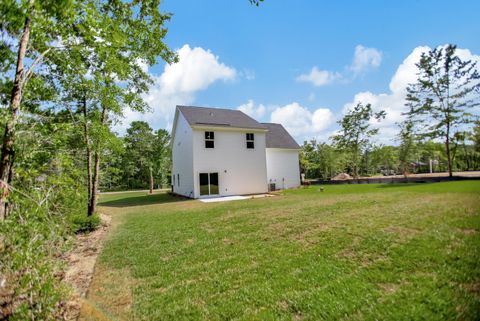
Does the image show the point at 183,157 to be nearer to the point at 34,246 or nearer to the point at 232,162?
the point at 232,162

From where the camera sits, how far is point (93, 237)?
7.81m

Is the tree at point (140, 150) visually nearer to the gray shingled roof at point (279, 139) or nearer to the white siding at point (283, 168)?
the gray shingled roof at point (279, 139)

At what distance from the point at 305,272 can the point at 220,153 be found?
550 inches

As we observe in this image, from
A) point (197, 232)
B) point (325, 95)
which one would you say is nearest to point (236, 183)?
point (325, 95)

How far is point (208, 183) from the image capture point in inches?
672

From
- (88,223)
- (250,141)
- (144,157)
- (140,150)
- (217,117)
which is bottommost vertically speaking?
(88,223)

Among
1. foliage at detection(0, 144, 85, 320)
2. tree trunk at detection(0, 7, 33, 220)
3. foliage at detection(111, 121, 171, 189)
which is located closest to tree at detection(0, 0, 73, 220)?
tree trunk at detection(0, 7, 33, 220)

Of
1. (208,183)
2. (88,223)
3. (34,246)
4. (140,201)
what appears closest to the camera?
(34,246)

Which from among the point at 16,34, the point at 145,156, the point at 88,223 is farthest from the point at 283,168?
the point at 145,156

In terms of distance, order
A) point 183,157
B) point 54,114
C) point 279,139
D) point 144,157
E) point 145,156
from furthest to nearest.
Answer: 1. point 145,156
2. point 144,157
3. point 279,139
4. point 183,157
5. point 54,114

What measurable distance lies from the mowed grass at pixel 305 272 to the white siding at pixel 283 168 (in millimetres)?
14550

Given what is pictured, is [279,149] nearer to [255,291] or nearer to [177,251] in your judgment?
[177,251]

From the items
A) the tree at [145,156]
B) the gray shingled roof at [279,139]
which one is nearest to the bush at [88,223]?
the gray shingled roof at [279,139]

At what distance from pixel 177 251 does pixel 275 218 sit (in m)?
3.75
